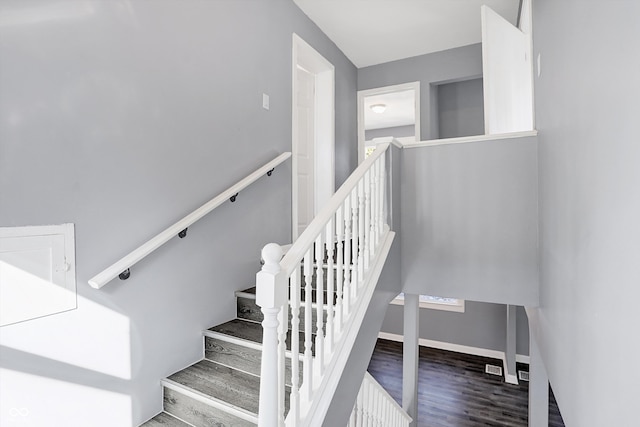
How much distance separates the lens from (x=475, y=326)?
216 inches

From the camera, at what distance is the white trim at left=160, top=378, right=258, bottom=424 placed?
5.28 feet

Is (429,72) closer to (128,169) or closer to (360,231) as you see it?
(360,231)

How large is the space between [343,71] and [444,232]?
2553 mm

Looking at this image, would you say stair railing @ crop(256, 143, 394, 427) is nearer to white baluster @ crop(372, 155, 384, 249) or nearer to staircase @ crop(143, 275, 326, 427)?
white baluster @ crop(372, 155, 384, 249)

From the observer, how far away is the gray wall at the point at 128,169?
1390 mm

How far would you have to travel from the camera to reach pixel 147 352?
5.98 ft

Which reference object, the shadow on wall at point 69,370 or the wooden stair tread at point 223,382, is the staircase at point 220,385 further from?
the shadow on wall at point 69,370

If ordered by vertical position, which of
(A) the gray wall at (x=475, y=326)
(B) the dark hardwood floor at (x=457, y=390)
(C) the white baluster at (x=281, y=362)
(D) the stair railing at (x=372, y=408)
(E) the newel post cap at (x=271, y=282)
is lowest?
(B) the dark hardwood floor at (x=457, y=390)

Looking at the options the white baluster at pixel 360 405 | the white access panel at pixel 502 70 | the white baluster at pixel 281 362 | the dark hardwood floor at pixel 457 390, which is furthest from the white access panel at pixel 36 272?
the dark hardwood floor at pixel 457 390

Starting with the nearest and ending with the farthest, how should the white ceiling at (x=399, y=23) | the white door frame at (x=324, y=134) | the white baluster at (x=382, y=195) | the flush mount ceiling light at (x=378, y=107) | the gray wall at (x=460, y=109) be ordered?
1. the white baluster at (x=382, y=195)
2. the white ceiling at (x=399, y=23)
3. the white door frame at (x=324, y=134)
4. the gray wall at (x=460, y=109)
5. the flush mount ceiling light at (x=378, y=107)

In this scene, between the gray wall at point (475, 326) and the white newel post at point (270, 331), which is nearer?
the white newel post at point (270, 331)

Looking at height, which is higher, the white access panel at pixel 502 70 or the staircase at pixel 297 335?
the white access panel at pixel 502 70

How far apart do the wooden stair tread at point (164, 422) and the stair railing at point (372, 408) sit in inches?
41.5

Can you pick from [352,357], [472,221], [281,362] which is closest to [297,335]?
[281,362]
